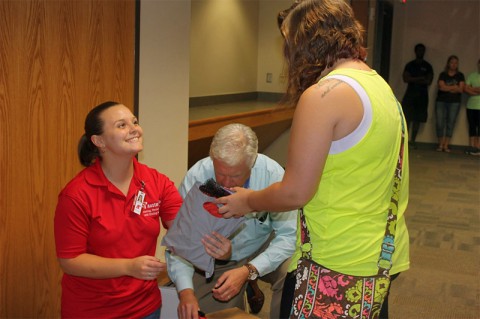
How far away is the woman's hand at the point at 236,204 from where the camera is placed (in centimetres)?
162

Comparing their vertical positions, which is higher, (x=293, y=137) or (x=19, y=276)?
(x=293, y=137)

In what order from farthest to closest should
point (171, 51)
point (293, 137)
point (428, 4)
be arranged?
point (428, 4) → point (171, 51) → point (293, 137)

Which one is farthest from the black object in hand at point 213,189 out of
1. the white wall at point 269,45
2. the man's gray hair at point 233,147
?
the white wall at point 269,45

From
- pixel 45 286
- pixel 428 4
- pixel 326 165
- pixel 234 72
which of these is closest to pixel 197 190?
pixel 326 165

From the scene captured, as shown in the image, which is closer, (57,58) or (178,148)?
(57,58)

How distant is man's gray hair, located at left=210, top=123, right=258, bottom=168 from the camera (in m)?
2.22

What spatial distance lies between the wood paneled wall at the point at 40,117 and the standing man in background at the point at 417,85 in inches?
332

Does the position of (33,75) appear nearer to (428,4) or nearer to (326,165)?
(326,165)

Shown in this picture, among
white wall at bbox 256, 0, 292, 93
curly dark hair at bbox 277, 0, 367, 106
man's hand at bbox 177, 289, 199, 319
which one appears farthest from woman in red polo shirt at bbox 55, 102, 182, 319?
white wall at bbox 256, 0, 292, 93

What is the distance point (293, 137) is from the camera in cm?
143

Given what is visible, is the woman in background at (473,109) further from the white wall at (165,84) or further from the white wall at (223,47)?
the white wall at (165,84)

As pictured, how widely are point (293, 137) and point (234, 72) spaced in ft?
18.8

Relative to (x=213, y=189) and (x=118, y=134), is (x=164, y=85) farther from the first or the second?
(x=213, y=189)

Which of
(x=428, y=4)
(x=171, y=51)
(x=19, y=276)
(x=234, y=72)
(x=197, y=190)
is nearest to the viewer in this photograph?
(x=197, y=190)
